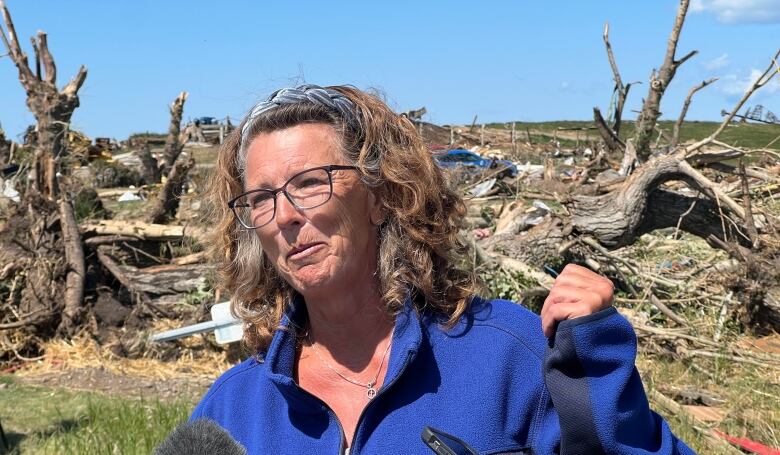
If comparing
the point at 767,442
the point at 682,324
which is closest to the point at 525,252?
the point at 682,324

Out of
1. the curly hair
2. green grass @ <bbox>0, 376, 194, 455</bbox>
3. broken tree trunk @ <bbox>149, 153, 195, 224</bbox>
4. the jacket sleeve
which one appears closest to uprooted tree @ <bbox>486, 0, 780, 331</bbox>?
green grass @ <bbox>0, 376, 194, 455</bbox>

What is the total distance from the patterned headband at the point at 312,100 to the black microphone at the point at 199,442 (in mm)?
1283

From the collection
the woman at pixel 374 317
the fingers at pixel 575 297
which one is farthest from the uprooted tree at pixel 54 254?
the fingers at pixel 575 297

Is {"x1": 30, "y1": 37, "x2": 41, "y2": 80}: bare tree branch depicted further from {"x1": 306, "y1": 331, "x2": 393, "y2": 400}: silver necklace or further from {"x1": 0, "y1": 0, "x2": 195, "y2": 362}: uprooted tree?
{"x1": 306, "y1": 331, "x2": 393, "y2": 400}: silver necklace

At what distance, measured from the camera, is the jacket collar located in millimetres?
2148

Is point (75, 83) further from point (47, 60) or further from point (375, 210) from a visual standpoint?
point (375, 210)

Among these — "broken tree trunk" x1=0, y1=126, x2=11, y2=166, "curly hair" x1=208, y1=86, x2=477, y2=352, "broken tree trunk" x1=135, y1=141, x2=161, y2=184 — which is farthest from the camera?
"broken tree trunk" x1=135, y1=141, x2=161, y2=184

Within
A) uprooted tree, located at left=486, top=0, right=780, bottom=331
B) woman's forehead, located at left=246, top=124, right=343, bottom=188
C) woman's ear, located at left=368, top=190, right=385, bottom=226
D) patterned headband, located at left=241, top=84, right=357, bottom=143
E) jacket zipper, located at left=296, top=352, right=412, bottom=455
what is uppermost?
patterned headband, located at left=241, top=84, right=357, bottom=143

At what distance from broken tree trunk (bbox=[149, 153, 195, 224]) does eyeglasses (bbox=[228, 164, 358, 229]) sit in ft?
24.8

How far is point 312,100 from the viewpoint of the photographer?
239 centimetres

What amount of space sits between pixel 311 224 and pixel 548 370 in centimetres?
77

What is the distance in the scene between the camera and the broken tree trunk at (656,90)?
335 inches

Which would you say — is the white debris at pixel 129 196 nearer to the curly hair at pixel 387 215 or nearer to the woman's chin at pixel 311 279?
the curly hair at pixel 387 215

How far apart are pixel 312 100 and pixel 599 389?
3.75 feet
